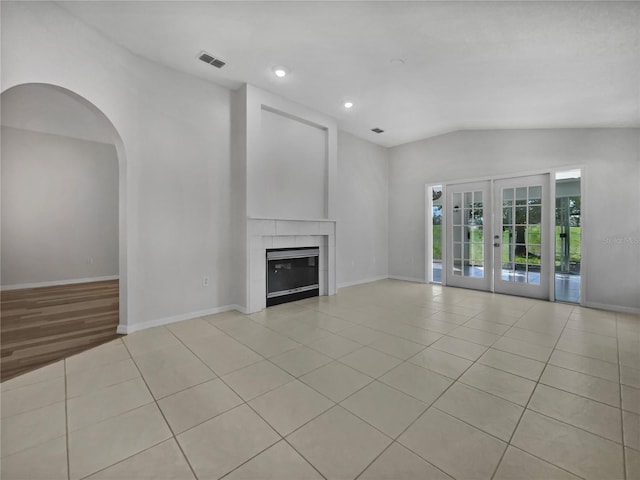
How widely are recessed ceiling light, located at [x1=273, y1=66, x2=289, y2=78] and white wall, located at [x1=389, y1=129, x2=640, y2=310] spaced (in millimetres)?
3854

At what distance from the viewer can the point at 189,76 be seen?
Result: 3.61 meters

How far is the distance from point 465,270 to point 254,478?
5505 millimetres

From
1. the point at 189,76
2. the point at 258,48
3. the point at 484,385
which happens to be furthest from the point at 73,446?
the point at 189,76

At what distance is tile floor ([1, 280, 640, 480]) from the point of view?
135 cm

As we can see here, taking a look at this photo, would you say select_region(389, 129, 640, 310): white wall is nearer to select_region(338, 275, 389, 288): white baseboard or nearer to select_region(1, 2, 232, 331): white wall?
select_region(338, 275, 389, 288): white baseboard

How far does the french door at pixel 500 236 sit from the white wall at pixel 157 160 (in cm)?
460

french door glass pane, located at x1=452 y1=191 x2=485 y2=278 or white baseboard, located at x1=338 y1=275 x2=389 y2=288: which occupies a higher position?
french door glass pane, located at x1=452 y1=191 x2=485 y2=278

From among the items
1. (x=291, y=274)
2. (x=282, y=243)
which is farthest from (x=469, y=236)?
(x=282, y=243)

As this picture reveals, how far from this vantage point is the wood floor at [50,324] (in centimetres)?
252

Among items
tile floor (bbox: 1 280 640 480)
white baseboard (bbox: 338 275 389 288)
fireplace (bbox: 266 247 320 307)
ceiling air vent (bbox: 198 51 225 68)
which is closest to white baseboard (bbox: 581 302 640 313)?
tile floor (bbox: 1 280 640 480)

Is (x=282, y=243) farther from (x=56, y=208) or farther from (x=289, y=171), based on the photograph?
(x=56, y=208)

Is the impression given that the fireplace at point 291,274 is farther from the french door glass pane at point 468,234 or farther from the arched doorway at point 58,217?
the french door glass pane at point 468,234

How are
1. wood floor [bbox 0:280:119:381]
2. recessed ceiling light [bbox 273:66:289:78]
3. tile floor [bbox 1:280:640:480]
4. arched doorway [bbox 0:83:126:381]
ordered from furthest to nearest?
arched doorway [bbox 0:83:126:381], recessed ceiling light [bbox 273:66:289:78], wood floor [bbox 0:280:119:381], tile floor [bbox 1:280:640:480]

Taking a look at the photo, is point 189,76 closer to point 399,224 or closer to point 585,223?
point 399,224
